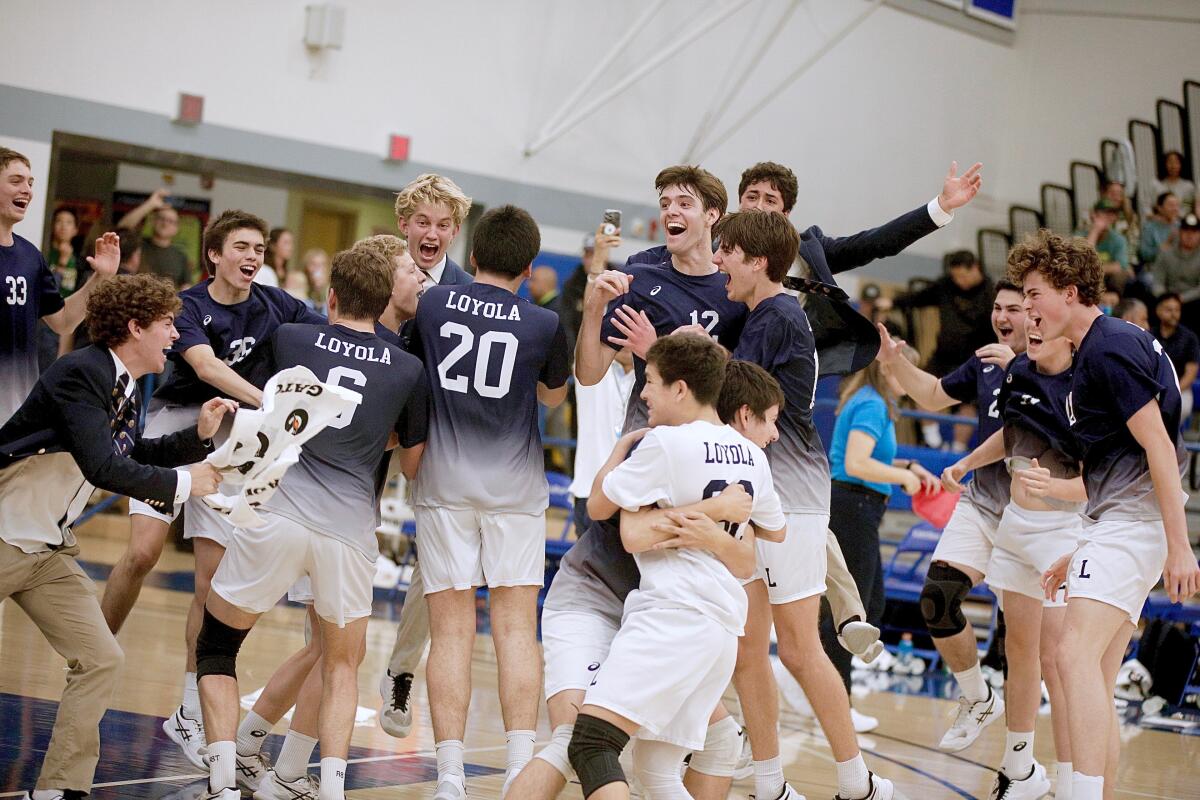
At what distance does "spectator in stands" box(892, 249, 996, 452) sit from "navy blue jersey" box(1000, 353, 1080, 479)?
26.8 feet

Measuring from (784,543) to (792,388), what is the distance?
57 centimetres

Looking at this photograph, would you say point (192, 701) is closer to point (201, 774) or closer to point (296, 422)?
point (201, 774)

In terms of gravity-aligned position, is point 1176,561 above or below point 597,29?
below

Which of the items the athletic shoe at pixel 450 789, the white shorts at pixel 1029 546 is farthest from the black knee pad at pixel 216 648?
the white shorts at pixel 1029 546

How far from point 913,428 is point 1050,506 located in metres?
9.21

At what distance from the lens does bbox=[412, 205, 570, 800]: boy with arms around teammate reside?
4809mm

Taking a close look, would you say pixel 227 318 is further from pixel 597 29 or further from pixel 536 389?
pixel 597 29

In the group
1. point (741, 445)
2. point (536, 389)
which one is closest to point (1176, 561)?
point (741, 445)

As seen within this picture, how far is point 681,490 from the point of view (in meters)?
4.05

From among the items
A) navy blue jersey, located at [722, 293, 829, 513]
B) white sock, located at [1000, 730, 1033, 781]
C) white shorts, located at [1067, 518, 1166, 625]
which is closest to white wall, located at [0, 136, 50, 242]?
navy blue jersey, located at [722, 293, 829, 513]

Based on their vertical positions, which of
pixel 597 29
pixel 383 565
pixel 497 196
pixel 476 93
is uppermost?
pixel 597 29

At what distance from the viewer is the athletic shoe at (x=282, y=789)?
4781 millimetres

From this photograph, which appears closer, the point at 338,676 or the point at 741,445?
the point at 741,445

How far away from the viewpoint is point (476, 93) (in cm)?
1382
